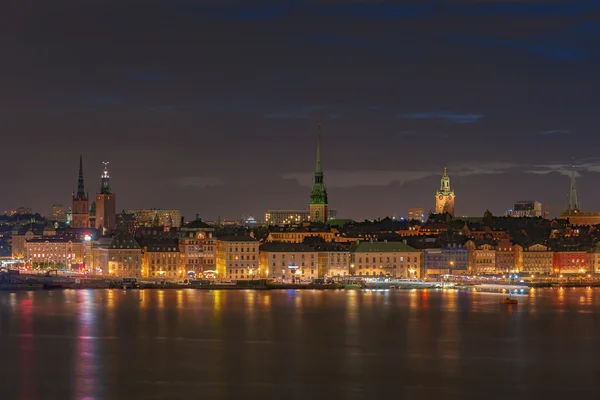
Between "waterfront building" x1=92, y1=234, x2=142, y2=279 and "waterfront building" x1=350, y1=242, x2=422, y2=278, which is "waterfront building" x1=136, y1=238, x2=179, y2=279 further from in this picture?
"waterfront building" x1=350, y1=242, x2=422, y2=278

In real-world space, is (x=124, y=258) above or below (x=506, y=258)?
above

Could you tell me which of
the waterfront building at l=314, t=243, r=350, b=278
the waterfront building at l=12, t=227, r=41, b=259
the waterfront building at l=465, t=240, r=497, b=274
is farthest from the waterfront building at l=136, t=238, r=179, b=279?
the waterfront building at l=12, t=227, r=41, b=259

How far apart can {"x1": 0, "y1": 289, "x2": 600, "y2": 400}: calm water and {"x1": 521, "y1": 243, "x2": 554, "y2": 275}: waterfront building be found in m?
21.5

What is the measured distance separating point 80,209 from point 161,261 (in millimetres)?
41174

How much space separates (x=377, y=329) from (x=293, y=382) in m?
10.6

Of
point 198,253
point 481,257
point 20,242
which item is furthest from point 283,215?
point 198,253

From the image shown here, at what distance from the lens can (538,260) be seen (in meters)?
71.7

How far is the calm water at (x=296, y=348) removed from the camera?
26.5m

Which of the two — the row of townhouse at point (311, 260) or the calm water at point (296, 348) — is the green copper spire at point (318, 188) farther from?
the calm water at point (296, 348)

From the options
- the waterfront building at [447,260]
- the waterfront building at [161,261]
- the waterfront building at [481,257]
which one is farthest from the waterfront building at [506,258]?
the waterfront building at [161,261]

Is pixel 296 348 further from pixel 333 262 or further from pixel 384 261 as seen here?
pixel 384 261

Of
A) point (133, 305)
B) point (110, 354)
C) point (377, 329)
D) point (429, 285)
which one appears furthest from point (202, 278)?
point (110, 354)

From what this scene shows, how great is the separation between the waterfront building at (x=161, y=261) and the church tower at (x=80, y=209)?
128 ft

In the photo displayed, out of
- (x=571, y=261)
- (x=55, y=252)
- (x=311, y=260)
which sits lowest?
(x=571, y=261)
